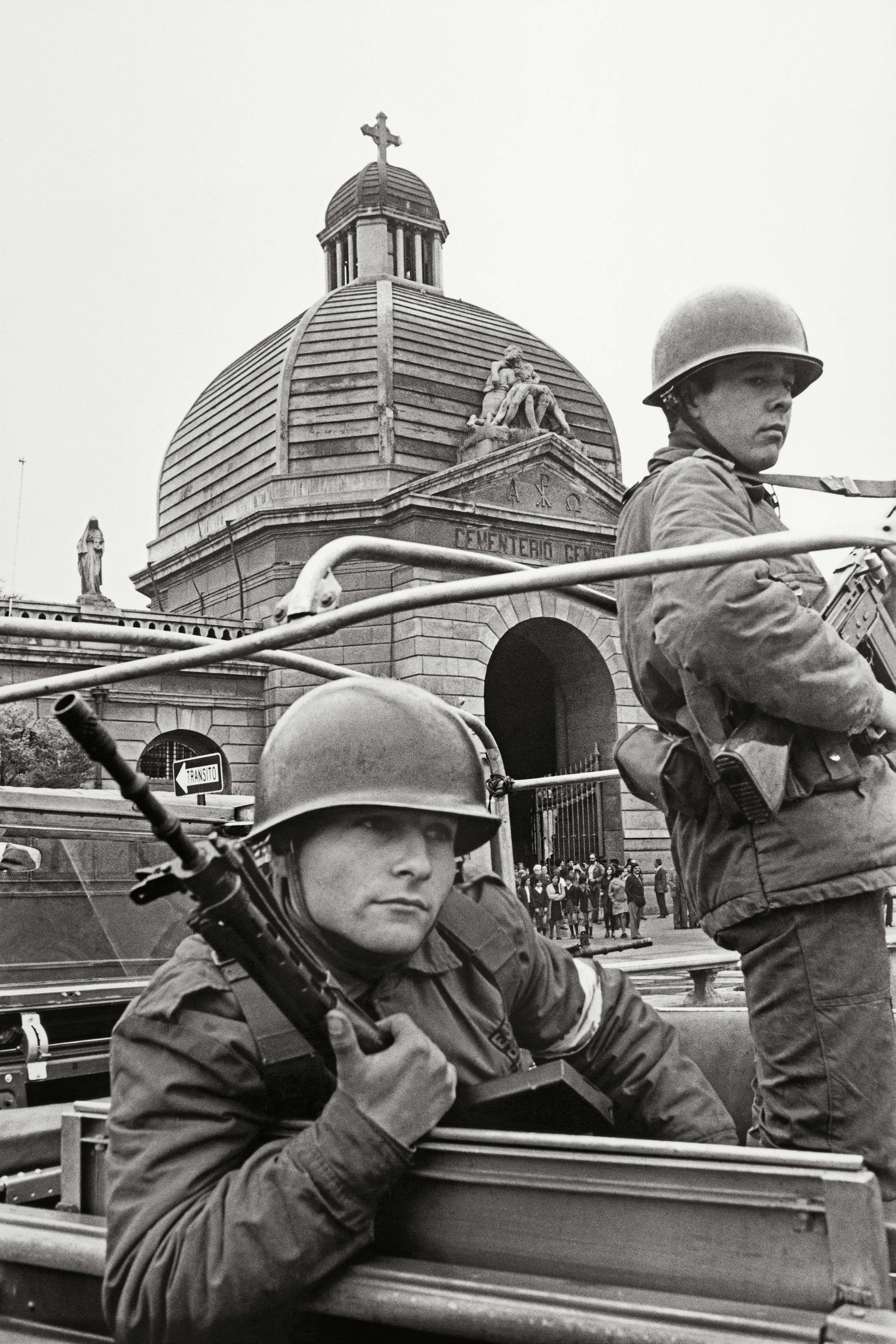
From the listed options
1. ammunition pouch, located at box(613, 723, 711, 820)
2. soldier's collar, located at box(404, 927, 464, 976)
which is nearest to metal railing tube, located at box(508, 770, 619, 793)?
ammunition pouch, located at box(613, 723, 711, 820)

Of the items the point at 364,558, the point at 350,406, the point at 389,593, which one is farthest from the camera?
the point at 350,406

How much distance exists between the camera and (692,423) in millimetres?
3113

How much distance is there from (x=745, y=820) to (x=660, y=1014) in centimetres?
90

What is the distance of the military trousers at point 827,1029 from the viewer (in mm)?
2521

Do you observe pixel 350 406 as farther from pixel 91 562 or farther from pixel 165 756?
pixel 165 756

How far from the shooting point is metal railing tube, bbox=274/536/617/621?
2.22 meters

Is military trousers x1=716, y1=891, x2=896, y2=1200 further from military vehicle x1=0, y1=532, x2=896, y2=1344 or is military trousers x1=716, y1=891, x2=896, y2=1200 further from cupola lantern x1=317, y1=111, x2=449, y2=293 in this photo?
cupola lantern x1=317, y1=111, x2=449, y2=293

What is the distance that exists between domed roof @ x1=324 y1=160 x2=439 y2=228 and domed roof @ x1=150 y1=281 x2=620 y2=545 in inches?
154

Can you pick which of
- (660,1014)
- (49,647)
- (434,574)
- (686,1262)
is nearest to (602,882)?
(434,574)

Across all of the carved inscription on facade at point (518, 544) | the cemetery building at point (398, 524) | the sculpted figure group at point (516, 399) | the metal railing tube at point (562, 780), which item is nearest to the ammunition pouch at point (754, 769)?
the metal railing tube at point (562, 780)

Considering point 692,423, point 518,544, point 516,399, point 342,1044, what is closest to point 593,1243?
point 342,1044

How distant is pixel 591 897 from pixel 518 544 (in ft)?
23.0

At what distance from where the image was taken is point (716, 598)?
2.65 m

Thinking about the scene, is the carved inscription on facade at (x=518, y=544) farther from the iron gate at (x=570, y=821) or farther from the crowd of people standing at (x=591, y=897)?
the crowd of people standing at (x=591, y=897)
